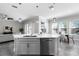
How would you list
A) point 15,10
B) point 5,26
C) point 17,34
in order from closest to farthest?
1. point 15,10
2. point 17,34
3. point 5,26

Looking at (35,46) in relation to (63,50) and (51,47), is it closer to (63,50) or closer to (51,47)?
(51,47)

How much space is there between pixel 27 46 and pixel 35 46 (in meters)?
0.30

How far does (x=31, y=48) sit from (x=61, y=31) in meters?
1.40

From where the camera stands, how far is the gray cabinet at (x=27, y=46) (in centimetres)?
378

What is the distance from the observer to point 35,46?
381cm

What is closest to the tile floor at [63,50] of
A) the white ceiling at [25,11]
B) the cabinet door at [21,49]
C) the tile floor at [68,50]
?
the tile floor at [68,50]

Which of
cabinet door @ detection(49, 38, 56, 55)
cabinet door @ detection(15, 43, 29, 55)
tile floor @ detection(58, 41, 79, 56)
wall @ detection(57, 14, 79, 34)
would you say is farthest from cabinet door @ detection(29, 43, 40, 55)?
wall @ detection(57, 14, 79, 34)

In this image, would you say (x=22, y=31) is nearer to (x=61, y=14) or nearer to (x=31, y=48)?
(x=31, y=48)

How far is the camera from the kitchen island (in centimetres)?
378

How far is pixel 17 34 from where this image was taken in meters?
3.99

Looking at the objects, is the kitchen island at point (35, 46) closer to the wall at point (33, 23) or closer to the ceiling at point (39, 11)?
the wall at point (33, 23)

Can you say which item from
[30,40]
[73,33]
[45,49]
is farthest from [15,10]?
[73,33]

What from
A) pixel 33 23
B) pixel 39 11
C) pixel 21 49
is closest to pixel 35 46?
pixel 21 49

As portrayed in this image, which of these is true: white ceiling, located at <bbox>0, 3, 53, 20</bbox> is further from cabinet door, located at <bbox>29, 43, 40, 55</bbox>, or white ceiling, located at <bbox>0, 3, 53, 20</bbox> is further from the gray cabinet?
cabinet door, located at <bbox>29, 43, 40, 55</bbox>
